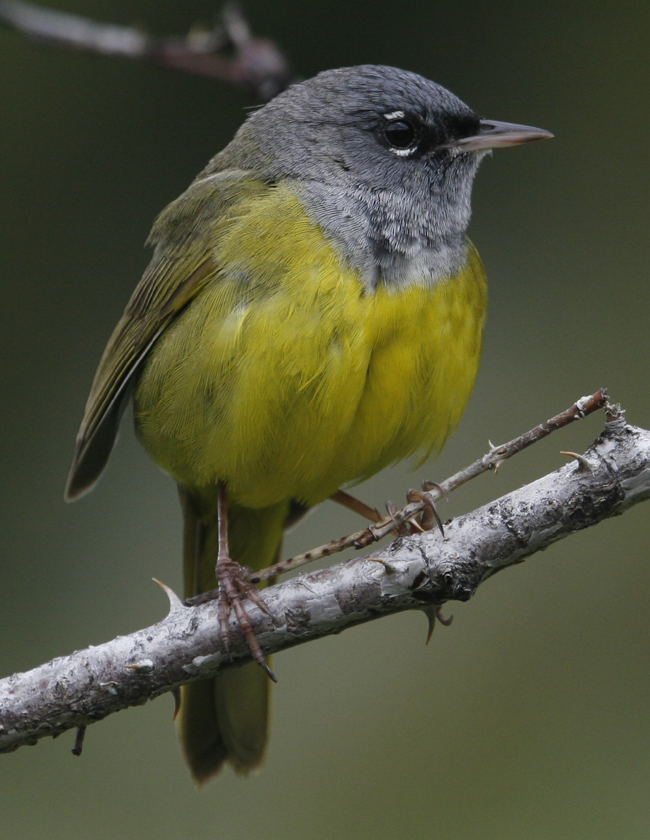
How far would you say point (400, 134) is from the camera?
4.04 m

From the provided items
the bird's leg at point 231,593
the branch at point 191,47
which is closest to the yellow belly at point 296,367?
the bird's leg at point 231,593

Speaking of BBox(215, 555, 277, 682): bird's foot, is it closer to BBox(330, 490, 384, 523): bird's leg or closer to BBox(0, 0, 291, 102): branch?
BBox(330, 490, 384, 523): bird's leg

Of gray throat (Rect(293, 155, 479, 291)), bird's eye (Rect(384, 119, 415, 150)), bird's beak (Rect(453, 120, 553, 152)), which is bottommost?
gray throat (Rect(293, 155, 479, 291))

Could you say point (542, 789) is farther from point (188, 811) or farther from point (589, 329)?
point (589, 329)

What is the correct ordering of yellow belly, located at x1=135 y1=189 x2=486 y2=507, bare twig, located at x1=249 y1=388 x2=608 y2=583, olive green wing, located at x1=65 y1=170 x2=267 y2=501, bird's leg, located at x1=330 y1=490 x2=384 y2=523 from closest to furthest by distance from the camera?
bare twig, located at x1=249 y1=388 x2=608 y2=583, yellow belly, located at x1=135 y1=189 x2=486 y2=507, olive green wing, located at x1=65 y1=170 x2=267 y2=501, bird's leg, located at x1=330 y1=490 x2=384 y2=523

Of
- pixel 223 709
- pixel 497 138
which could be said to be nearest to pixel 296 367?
pixel 497 138

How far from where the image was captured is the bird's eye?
403 centimetres

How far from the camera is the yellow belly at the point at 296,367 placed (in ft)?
11.1

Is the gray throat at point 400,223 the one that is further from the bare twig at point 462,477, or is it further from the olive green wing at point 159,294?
the bare twig at point 462,477

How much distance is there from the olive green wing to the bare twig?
1262mm

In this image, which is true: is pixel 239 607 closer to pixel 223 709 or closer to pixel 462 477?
pixel 462 477

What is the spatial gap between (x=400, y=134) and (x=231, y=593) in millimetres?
1990

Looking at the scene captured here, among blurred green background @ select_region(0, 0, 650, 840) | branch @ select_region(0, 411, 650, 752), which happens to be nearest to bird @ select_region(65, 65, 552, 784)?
branch @ select_region(0, 411, 650, 752)

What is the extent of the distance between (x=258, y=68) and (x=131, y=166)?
2.46 m
